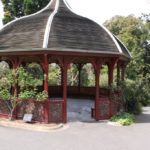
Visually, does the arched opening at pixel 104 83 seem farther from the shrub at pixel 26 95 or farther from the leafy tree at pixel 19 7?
the leafy tree at pixel 19 7

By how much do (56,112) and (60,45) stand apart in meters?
3.08

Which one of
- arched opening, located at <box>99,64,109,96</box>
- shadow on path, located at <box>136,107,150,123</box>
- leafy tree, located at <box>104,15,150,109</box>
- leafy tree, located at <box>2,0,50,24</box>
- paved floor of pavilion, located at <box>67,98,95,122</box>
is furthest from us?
leafy tree, located at <box>2,0,50,24</box>

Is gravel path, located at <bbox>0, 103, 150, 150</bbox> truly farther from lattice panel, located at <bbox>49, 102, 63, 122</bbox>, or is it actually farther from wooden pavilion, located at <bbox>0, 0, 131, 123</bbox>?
wooden pavilion, located at <bbox>0, 0, 131, 123</bbox>

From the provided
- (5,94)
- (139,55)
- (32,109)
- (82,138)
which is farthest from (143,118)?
(139,55)

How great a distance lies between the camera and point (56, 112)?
17422 mm

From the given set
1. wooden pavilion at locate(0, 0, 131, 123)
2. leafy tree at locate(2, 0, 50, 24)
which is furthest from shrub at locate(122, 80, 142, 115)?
leafy tree at locate(2, 0, 50, 24)

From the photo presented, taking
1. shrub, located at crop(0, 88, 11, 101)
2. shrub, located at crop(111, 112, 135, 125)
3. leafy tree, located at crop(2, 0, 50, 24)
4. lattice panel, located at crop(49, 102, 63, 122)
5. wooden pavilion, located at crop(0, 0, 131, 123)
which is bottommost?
shrub, located at crop(111, 112, 135, 125)

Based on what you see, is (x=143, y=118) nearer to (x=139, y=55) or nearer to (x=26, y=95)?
(x=26, y=95)

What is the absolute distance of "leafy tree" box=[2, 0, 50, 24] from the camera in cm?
3450

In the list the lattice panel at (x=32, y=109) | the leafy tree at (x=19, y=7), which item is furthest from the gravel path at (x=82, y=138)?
the leafy tree at (x=19, y=7)

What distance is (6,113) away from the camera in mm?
18531

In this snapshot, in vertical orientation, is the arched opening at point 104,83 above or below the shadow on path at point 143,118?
above

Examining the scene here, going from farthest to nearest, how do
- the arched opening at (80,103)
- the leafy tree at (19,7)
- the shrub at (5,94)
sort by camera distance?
the leafy tree at (19,7), the arched opening at (80,103), the shrub at (5,94)

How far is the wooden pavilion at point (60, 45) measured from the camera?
17375 millimetres
